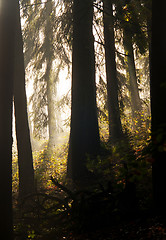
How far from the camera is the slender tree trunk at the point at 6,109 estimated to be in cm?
456

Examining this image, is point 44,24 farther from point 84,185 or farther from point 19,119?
point 84,185

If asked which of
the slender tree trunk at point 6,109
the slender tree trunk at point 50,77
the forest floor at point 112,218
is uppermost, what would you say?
the slender tree trunk at point 50,77

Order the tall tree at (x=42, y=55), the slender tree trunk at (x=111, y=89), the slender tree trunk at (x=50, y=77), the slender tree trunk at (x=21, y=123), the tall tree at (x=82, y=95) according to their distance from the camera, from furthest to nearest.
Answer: the slender tree trunk at (x=50, y=77)
the tall tree at (x=42, y=55)
the slender tree trunk at (x=111, y=89)
the tall tree at (x=82, y=95)
the slender tree trunk at (x=21, y=123)

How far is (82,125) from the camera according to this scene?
879cm

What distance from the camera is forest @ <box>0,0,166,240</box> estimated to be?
430 centimetres

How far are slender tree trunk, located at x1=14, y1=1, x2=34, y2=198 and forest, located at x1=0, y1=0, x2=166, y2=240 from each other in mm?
33

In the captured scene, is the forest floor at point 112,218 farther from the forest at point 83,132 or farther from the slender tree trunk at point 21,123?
the slender tree trunk at point 21,123

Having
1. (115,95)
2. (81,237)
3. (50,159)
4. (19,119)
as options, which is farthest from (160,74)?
(50,159)

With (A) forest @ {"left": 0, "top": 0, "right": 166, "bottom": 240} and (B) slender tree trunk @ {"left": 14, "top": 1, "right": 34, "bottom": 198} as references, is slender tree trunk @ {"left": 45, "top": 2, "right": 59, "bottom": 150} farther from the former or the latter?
(B) slender tree trunk @ {"left": 14, "top": 1, "right": 34, "bottom": 198}

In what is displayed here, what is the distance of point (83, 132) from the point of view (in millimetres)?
8773

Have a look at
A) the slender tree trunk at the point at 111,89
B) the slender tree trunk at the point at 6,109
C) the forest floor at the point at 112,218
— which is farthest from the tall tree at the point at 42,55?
the forest floor at the point at 112,218

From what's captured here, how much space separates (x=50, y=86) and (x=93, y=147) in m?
7.61

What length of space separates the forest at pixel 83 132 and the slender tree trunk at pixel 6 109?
18mm

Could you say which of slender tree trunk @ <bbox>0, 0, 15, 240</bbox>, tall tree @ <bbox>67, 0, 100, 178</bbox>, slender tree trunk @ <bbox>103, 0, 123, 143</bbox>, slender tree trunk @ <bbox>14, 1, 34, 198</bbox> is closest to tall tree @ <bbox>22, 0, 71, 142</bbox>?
slender tree trunk @ <bbox>103, 0, 123, 143</bbox>
